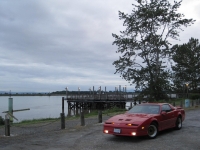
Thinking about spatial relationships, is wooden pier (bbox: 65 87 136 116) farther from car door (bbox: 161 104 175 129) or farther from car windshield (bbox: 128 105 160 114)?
car windshield (bbox: 128 105 160 114)

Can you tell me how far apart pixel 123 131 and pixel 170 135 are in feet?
7.75

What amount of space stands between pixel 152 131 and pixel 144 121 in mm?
761

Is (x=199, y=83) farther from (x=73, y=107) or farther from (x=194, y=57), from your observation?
(x=73, y=107)

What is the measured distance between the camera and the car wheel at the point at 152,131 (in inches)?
404

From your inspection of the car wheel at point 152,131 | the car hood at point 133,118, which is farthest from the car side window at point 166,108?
the car wheel at point 152,131

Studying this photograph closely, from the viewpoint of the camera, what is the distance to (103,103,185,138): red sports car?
9.77 m

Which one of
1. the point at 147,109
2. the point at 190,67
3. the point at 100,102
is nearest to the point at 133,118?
the point at 147,109

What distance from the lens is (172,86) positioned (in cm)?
3225

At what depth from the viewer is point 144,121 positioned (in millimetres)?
9984

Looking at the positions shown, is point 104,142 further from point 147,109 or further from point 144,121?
point 147,109

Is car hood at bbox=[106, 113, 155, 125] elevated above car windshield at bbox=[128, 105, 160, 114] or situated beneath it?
situated beneath

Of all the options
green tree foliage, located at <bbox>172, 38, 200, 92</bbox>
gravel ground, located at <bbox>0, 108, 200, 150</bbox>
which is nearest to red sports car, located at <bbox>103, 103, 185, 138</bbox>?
gravel ground, located at <bbox>0, 108, 200, 150</bbox>

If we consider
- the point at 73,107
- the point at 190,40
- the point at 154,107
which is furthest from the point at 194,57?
the point at 154,107

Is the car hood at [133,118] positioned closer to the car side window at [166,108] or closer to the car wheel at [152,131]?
the car wheel at [152,131]
